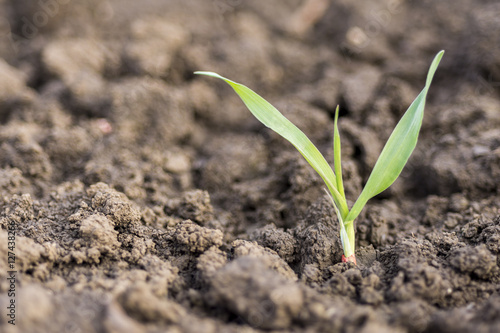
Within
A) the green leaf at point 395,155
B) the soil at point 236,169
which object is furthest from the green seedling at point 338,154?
the soil at point 236,169

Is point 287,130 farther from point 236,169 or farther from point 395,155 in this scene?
point 236,169

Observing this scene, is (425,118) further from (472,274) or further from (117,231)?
(117,231)

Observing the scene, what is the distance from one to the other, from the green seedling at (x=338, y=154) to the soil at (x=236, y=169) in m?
0.13

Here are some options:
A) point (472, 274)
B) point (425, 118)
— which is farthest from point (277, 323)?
point (425, 118)

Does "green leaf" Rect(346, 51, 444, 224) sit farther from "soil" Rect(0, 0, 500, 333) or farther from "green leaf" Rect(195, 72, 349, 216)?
"soil" Rect(0, 0, 500, 333)

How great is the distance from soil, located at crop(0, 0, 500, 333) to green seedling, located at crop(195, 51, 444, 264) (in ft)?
0.41

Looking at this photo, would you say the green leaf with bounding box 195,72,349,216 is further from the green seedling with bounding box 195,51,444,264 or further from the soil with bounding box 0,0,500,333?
the soil with bounding box 0,0,500,333

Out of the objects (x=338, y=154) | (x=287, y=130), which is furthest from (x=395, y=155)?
(x=287, y=130)

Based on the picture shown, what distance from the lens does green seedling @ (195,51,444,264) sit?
148cm

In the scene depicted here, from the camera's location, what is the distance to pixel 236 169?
2.13m

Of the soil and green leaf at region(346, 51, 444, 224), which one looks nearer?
the soil

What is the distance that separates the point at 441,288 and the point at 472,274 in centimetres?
16

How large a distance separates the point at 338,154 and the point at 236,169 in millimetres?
753

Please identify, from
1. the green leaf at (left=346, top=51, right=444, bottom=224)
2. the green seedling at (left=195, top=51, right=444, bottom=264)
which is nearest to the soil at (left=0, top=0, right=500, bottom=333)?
the green seedling at (left=195, top=51, right=444, bottom=264)
